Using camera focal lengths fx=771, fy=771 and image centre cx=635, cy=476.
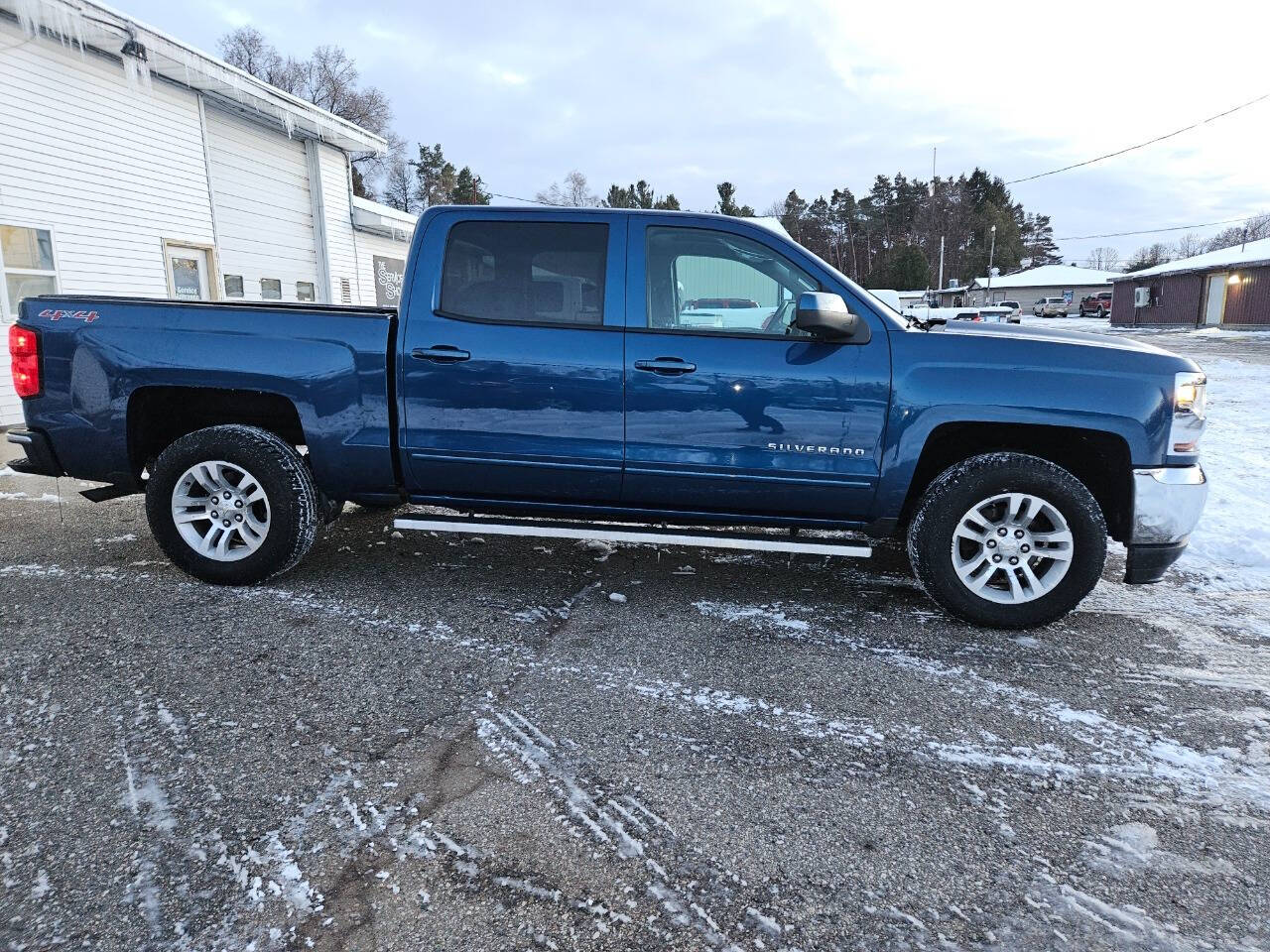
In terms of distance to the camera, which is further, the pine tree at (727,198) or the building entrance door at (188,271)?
the pine tree at (727,198)

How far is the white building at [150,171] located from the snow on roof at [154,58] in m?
0.02

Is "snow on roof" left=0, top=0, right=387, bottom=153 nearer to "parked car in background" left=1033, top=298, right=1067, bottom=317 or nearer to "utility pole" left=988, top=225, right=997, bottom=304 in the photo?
"parked car in background" left=1033, top=298, right=1067, bottom=317

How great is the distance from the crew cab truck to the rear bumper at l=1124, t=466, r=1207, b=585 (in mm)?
10

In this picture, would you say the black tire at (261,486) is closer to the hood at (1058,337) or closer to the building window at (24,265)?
the hood at (1058,337)

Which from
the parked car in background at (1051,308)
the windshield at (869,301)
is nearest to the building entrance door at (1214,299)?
the parked car in background at (1051,308)

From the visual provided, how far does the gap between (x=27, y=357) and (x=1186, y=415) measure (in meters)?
5.62

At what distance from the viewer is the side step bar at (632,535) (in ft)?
12.3

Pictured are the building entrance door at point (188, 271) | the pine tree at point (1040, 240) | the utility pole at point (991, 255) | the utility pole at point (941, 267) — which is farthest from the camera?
the pine tree at point (1040, 240)

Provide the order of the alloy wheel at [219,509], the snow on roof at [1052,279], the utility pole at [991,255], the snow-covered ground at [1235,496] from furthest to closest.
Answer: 1. the snow on roof at [1052,279]
2. the utility pole at [991,255]
3. the snow-covered ground at [1235,496]
4. the alloy wheel at [219,509]

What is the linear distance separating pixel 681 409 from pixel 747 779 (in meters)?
1.78

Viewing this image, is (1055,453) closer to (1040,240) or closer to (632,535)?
(632,535)

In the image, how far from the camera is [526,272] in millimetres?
3922

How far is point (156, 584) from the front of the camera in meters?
4.13

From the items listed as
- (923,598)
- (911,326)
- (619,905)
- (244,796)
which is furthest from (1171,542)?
(244,796)
